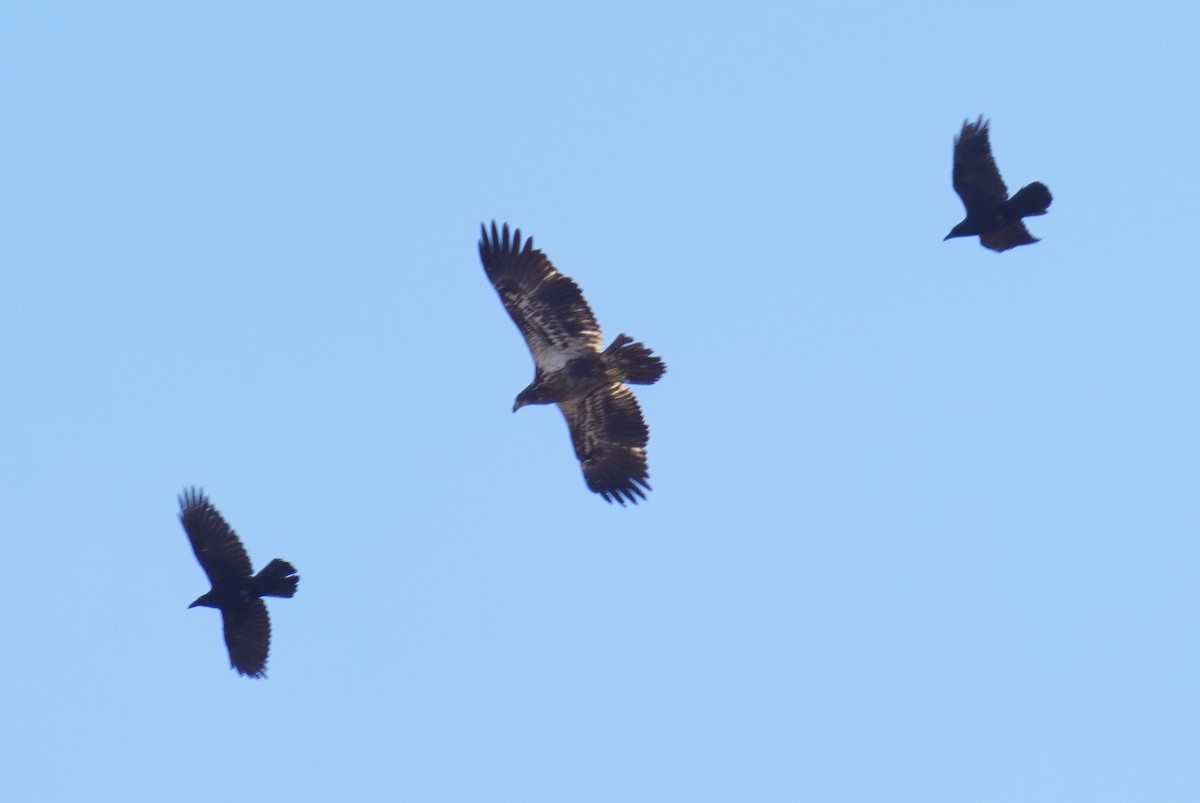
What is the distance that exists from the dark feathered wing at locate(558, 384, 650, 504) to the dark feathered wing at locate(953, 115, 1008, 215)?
4.39 meters

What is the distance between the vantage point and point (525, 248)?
74.2 feet

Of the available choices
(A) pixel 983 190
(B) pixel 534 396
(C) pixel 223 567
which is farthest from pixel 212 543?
(A) pixel 983 190

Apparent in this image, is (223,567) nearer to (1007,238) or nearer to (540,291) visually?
(540,291)

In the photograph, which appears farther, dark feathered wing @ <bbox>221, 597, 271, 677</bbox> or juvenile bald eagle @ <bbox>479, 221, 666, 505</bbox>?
dark feathered wing @ <bbox>221, 597, 271, 677</bbox>

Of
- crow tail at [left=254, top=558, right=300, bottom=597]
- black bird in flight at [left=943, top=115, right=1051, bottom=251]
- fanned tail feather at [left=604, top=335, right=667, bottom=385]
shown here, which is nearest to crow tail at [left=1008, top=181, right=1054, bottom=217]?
black bird in flight at [left=943, top=115, right=1051, bottom=251]

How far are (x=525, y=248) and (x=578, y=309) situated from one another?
32.5 inches

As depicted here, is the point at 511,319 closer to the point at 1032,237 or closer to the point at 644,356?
the point at 644,356

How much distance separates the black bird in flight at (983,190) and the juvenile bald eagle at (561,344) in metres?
4.30

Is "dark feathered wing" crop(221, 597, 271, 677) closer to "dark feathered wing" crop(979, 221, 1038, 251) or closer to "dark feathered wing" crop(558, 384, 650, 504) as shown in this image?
"dark feathered wing" crop(558, 384, 650, 504)

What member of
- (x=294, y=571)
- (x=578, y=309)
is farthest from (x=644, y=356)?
(x=294, y=571)

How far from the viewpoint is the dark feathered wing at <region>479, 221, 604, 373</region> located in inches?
889

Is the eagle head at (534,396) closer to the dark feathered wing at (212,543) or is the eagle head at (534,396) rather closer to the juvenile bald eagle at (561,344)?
the juvenile bald eagle at (561,344)

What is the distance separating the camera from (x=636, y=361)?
2209 centimetres

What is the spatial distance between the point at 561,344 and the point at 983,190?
4.98 m
